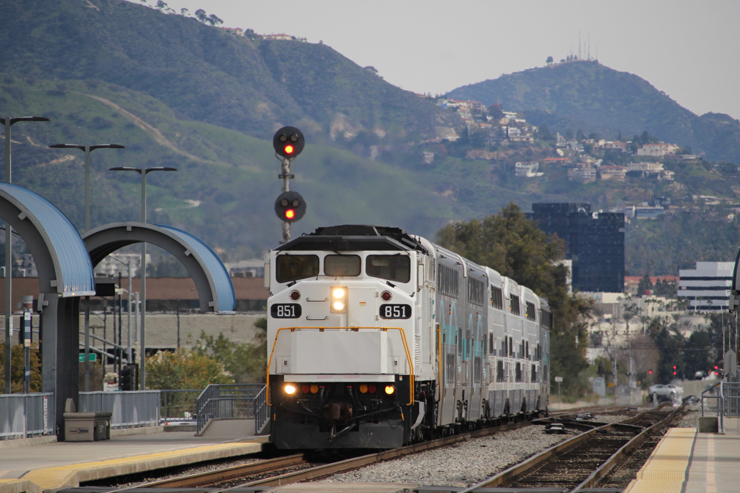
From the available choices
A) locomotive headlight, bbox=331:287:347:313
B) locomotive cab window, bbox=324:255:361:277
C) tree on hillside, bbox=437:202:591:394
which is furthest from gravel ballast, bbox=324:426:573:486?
tree on hillside, bbox=437:202:591:394

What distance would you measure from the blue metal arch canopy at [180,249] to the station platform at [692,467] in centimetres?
1160

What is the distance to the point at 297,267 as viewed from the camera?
20875mm

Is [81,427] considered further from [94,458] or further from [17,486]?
[17,486]

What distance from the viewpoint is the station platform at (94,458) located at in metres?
14.4

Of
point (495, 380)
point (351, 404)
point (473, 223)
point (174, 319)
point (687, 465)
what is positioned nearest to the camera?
point (687, 465)

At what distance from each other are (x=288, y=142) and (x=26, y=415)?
8468 millimetres

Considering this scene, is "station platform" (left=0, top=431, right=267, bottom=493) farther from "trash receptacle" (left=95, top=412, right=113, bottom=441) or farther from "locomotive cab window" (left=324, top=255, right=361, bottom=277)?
"locomotive cab window" (left=324, top=255, right=361, bottom=277)

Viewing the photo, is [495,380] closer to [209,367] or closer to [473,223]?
[209,367]

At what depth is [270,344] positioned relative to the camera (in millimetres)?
20422

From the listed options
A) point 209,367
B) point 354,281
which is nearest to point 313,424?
point 354,281

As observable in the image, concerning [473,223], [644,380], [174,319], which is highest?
[473,223]

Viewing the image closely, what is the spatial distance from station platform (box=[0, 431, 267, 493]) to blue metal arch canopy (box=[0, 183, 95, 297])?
3466 millimetres

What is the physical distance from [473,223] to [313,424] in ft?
263

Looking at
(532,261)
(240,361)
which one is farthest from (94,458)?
(532,261)
